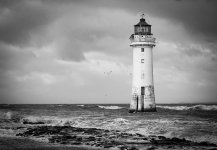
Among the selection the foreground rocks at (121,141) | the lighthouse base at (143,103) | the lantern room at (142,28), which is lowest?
the foreground rocks at (121,141)

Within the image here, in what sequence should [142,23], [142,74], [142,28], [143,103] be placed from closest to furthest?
[142,74] < [143,103] < [142,28] < [142,23]

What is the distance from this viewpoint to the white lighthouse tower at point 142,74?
36.8 metres

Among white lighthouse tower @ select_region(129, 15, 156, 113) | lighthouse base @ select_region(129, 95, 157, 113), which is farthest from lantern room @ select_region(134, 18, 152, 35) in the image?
lighthouse base @ select_region(129, 95, 157, 113)

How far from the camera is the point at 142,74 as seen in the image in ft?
120

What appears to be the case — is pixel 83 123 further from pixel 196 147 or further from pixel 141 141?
pixel 196 147

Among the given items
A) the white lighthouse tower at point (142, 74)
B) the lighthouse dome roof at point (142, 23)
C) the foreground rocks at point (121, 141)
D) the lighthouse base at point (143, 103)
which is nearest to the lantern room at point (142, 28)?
the lighthouse dome roof at point (142, 23)

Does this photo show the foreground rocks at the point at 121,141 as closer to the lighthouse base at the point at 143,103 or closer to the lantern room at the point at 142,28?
the lighthouse base at the point at 143,103

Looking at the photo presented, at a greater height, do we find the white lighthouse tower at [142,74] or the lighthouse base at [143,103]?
the white lighthouse tower at [142,74]

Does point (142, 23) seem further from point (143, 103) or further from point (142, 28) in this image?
point (143, 103)

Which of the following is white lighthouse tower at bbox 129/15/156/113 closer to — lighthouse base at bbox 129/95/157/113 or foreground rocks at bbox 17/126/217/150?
lighthouse base at bbox 129/95/157/113

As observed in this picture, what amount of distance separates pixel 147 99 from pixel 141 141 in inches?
690

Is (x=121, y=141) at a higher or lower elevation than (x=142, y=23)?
lower

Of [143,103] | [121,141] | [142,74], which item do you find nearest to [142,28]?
[142,74]

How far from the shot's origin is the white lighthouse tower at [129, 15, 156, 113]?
36.8 meters
